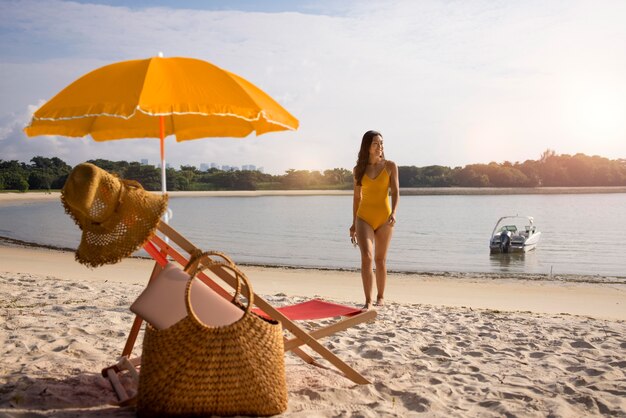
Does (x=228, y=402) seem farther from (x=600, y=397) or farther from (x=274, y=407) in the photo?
(x=600, y=397)

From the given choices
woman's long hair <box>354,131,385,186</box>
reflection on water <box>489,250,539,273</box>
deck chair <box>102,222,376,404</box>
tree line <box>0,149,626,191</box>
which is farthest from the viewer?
tree line <box>0,149,626,191</box>

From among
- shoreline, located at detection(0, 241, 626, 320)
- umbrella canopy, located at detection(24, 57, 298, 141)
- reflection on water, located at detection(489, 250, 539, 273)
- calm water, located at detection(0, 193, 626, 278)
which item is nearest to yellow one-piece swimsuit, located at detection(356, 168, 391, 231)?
umbrella canopy, located at detection(24, 57, 298, 141)

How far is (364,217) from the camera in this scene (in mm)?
5832

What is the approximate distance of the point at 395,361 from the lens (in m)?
4.11

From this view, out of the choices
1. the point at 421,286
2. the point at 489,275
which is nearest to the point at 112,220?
the point at 421,286

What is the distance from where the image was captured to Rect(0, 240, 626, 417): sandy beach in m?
3.17

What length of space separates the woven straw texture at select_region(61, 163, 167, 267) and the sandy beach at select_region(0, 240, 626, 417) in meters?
0.78

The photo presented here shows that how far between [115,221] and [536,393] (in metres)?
2.52

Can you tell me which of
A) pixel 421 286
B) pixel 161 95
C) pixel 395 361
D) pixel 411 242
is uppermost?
pixel 161 95

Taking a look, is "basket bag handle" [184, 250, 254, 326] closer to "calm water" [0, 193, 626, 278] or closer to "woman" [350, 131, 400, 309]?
"woman" [350, 131, 400, 309]

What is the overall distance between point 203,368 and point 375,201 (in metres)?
3.39

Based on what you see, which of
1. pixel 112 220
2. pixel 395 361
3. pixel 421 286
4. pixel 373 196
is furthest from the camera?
pixel 421 286

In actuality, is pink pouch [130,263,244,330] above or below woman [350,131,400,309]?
below

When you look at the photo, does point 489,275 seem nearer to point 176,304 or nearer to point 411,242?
point 411,242
